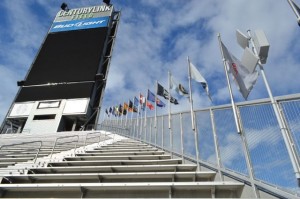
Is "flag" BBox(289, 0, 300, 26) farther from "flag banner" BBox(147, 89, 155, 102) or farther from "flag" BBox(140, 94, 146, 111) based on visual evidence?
"flag" BBox(140, 94, 146, 111)

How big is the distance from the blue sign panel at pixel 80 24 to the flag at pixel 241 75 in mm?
26314

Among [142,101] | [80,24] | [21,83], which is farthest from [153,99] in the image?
[80,24]

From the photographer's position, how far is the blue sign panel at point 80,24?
99.2ft

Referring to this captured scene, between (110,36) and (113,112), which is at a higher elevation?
(110,36)

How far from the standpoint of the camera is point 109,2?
116 ft

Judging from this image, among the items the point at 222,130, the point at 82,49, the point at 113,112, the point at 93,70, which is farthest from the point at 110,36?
the point at 222,130

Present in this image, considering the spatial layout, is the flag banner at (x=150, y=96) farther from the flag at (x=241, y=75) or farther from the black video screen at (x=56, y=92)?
the black video screen at (x=56, y=92)

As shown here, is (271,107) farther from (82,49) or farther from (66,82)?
(82,49)

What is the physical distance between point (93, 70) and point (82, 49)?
3.51m

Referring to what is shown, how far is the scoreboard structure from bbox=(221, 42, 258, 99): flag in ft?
62.5

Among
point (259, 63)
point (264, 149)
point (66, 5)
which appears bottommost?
point (264, 149)

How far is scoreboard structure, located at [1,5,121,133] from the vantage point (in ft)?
77.3

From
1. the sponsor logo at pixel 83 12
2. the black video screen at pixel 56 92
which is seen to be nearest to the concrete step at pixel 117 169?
the black video screen at pixel 56 92

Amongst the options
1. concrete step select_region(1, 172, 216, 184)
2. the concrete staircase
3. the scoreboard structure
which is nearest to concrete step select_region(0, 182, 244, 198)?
the concrete staircase
